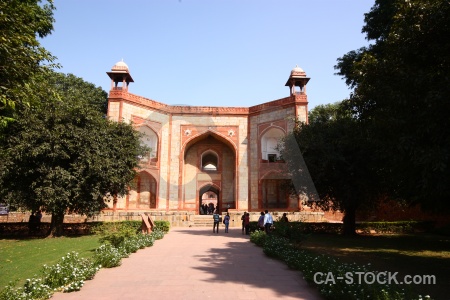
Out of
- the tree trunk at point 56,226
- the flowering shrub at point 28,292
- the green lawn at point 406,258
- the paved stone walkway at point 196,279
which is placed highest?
the tree trunk at point 56,226

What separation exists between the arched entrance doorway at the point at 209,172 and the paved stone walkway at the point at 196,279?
52.8 ft

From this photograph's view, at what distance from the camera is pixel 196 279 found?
595 cm

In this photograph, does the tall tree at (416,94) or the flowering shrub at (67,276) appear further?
the tall tree at (416,94)

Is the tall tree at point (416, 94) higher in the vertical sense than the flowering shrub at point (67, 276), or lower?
higher

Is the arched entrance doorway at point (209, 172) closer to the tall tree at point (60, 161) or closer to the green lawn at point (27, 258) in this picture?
the tall tree at point (60, 161)

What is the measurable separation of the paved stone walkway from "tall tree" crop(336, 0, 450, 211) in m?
3.00

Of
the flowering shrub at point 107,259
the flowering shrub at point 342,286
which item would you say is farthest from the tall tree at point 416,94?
the flowering shrub at point 107,259

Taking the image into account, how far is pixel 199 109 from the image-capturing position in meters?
25.7

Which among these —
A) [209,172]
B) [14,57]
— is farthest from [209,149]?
[14,57]

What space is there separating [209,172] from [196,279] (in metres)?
20.0

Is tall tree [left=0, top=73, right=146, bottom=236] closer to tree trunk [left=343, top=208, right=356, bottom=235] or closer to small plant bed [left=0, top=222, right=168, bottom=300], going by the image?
small plant bed [left=0, top=222, right=168, bottom=300]

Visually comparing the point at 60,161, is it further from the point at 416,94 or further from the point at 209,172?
the point at 209,172

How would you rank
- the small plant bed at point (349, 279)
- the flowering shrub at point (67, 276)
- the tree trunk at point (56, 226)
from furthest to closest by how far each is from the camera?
the tree trunk at point (56, 226)
the flowering shrub at point (67, 276)
the small plant bed at point (349, 279)

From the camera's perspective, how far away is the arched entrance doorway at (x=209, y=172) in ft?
82.5
